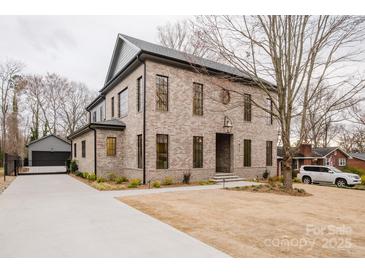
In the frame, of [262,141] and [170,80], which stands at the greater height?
[170,80]

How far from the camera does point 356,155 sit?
3456cm

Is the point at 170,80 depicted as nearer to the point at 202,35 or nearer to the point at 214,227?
the point at 202,35

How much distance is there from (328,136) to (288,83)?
1513 inches

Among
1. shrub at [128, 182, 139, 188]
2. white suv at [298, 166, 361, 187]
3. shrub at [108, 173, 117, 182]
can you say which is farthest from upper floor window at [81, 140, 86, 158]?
white suv at [298, 166, 361, 187]

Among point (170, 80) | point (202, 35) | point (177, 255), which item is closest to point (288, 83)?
point (202, 35)

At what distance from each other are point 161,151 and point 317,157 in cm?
2373

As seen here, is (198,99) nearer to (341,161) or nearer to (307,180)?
(307,180)

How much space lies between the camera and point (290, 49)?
10.8m

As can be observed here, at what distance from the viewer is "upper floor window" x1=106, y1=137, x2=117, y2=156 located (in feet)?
47.5

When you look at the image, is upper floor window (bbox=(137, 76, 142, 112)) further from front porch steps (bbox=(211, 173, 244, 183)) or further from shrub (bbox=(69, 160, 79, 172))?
shrub (bbox=(69, 160, 79, 172))

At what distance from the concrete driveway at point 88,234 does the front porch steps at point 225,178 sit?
26.5ft

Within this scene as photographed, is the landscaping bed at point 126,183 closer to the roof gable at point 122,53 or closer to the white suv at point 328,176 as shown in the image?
the roof gable at point 122,53

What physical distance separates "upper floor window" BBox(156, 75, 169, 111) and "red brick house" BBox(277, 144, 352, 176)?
61.2 ft

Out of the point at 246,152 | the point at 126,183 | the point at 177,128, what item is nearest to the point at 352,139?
the point at 246,152
